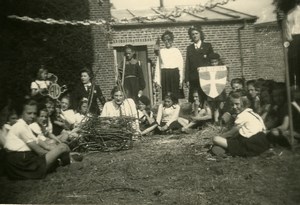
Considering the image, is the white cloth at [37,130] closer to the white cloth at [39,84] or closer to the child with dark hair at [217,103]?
the white cloth at [39,84]

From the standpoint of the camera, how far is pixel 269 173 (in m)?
2.70

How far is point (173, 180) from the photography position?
2826 millimetres

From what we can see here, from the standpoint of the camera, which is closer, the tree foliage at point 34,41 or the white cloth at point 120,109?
the tree foliage at point 34,41

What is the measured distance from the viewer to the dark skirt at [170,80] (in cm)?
307

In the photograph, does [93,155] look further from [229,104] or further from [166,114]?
[229,104]

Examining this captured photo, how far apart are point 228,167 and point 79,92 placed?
1.38m

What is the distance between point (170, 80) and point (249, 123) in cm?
62

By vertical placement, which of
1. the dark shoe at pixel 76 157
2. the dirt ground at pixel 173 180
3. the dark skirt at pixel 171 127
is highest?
the dark skirt at pixel 171 127

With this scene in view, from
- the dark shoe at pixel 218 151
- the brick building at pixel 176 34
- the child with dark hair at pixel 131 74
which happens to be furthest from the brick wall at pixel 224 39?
the dark shoe at pixel 218 151

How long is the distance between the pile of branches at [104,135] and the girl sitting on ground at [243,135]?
82 centimetres

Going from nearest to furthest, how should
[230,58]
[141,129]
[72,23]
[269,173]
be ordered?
[269,173] → [230,58] → [72,23] → [141,129]

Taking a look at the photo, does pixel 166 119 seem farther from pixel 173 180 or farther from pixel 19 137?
pixel 19 137

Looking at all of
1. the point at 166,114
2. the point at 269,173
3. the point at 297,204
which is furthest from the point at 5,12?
the point at 297,204

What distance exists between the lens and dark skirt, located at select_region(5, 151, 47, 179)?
311 centimetres
